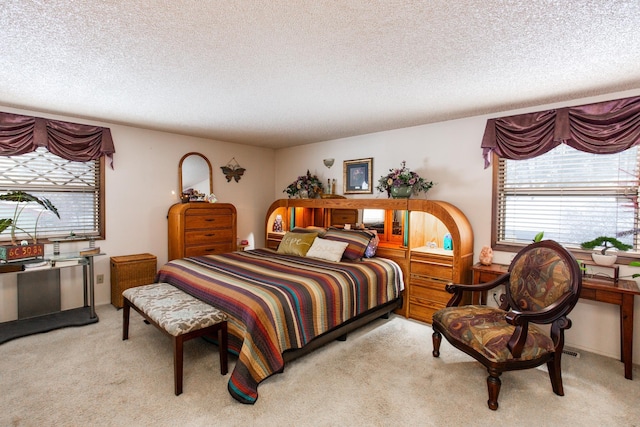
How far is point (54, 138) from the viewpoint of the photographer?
3.74 m

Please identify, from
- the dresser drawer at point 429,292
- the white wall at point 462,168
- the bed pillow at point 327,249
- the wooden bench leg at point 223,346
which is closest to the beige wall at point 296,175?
the white wall at point 462,168

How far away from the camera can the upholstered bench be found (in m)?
2.30

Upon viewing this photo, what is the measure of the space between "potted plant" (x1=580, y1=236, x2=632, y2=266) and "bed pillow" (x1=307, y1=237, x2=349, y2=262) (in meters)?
2.39

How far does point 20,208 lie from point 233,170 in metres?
2.76

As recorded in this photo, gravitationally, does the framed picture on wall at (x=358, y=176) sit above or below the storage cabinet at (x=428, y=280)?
above

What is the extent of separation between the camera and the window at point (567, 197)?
2945mm

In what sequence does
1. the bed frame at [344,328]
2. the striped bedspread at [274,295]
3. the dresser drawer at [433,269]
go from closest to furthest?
the striped bedspread at [274,295]
the bed frame at [344,328]
the dresser drawer at [433,269]

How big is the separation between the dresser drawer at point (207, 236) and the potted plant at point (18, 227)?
1495 millimetres

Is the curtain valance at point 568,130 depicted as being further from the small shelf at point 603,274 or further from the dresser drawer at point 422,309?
the dresser drawer at point 422,309

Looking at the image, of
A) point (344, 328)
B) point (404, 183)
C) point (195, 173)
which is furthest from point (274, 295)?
point (195, 173)

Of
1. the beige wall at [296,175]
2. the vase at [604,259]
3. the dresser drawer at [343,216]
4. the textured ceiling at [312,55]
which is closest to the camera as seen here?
the textured ceiling at [312,55]

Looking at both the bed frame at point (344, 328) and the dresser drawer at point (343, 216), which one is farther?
the dresser drawer at point (343, 216)

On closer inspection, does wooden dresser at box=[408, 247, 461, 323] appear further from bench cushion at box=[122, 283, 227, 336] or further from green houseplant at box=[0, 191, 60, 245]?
green houseplant at box=[0, 191, 60, 245]

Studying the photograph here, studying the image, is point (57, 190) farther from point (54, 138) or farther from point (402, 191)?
point (402, 191)
